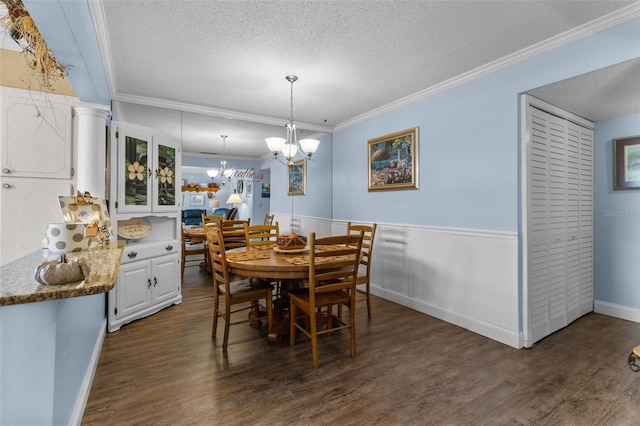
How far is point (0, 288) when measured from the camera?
0.97 m

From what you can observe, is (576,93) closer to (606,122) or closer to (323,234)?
(606,122)

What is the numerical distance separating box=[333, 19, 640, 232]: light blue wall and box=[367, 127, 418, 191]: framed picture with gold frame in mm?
86

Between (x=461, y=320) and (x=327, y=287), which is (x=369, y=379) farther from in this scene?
(x=461, y=320)

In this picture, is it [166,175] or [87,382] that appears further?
[166,175]

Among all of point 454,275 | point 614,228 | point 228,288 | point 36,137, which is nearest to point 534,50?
point 454,275

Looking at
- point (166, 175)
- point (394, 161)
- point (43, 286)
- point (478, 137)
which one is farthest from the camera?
point (394, 161)

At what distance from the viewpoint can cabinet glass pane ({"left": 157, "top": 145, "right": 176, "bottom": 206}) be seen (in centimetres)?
340

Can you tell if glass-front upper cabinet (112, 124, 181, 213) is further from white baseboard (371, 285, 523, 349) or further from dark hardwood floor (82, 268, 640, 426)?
white baseboard (371, 285, 523, 349)

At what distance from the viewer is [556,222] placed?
9.46 feet

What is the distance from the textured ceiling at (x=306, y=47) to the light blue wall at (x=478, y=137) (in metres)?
0.15

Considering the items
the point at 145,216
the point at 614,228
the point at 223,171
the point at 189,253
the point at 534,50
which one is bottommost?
the point at 189,253

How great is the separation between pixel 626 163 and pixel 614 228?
70 centimetres

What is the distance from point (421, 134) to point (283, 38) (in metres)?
1.87

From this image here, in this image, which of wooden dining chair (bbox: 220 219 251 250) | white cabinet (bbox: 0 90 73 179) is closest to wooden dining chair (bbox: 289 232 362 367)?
wooden dining chair (bbox: 220 219 251 250)
